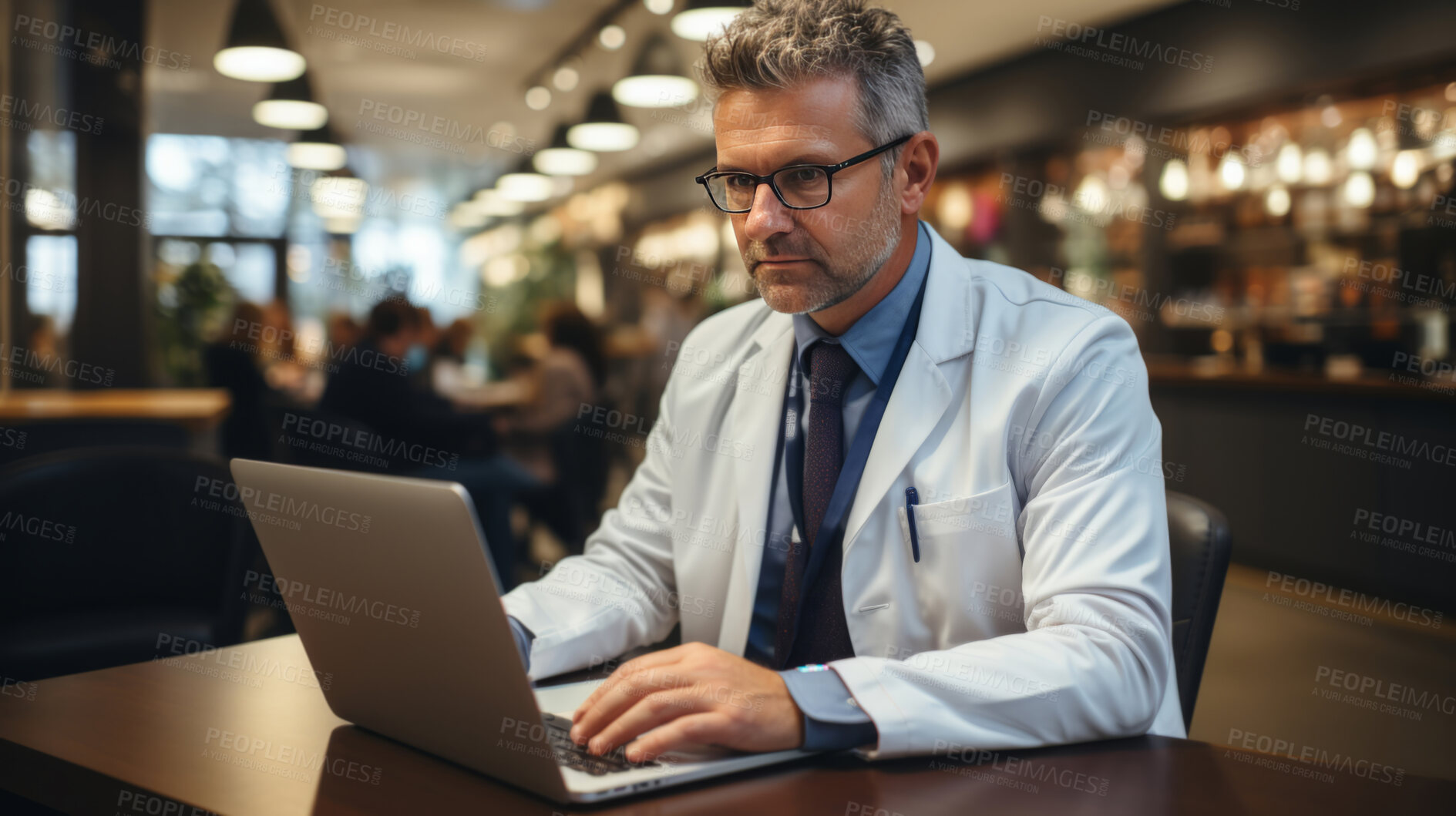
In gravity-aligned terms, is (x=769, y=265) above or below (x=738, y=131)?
below

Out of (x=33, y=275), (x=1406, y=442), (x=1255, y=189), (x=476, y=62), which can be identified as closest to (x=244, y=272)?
(x=476, y=62)

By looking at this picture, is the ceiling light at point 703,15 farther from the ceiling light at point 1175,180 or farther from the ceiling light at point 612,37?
the ceiling light at point 1175,180

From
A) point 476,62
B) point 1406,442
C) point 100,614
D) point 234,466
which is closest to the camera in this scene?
point 234,466

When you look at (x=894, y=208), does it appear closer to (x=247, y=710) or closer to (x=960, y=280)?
(x=960, y=280)

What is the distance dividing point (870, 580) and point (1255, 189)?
21.9 feet

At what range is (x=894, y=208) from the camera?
143 cm

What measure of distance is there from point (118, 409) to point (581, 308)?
2.91m
